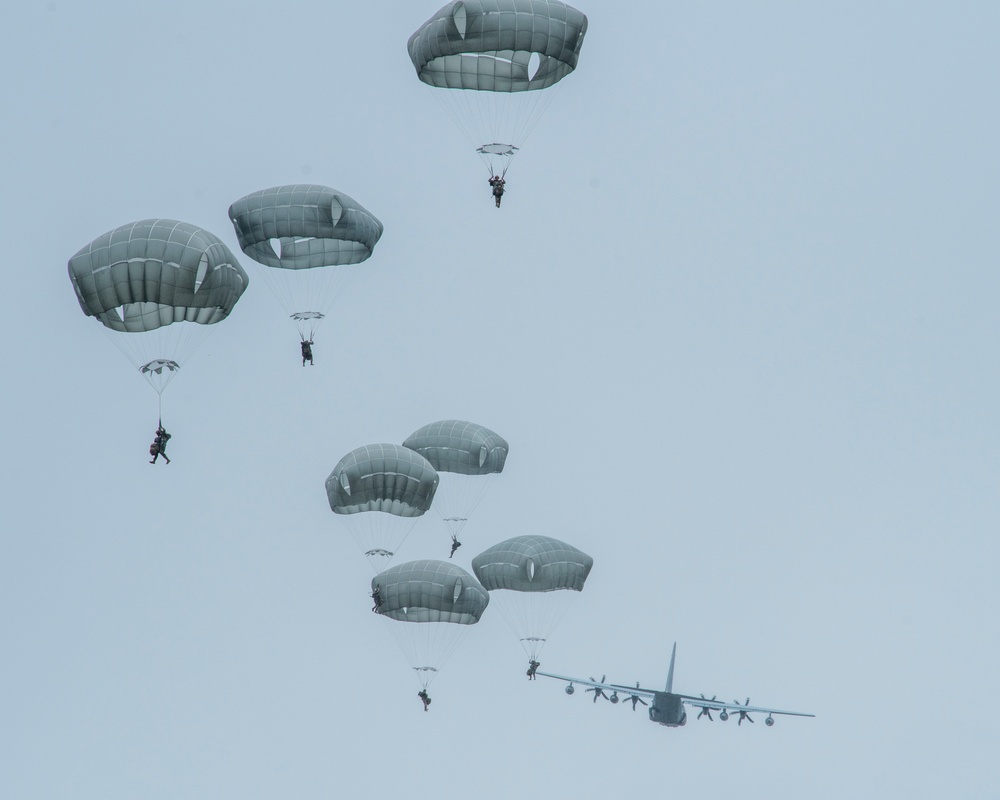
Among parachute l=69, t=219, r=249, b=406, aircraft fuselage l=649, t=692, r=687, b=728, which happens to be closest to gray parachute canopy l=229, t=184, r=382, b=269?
parachute l=69, t=219, r=249, b=406

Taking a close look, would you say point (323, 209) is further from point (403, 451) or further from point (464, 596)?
point (464, 596)

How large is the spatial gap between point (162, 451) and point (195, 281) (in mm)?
6052

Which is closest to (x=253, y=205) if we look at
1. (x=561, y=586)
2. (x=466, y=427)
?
(x=466, y=427)

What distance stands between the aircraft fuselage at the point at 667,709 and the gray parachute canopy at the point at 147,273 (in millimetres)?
46428

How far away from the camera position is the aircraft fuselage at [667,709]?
3484 inches

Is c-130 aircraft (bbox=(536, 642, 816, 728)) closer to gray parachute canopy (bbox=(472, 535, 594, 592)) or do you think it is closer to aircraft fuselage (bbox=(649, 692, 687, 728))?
aircraft fuselage (bbox=(649, 692, 687, 728))

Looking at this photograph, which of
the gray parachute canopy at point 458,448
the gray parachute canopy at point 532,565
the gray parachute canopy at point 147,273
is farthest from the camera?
the gray parachute canopy at point 458,448

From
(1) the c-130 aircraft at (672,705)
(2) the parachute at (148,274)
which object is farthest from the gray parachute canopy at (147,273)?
(1) the c-130 aircraft at (672,705)

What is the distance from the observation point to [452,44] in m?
51.5

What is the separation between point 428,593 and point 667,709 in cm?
3254

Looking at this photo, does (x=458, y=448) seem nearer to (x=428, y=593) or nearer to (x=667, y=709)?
(x=428, y=593)

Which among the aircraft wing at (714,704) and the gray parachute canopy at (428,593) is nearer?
the gray parachute canopy at (428,593)

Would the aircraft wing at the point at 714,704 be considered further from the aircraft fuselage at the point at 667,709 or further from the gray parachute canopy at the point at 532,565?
the gray parachute canopy at the point at 532,565

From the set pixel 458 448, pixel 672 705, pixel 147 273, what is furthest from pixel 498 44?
pixel 672 705
